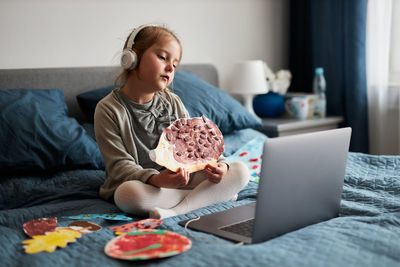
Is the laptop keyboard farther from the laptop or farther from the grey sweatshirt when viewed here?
the grey sweatshirt

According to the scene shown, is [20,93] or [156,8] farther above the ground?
[156,8]

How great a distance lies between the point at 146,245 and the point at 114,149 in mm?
561

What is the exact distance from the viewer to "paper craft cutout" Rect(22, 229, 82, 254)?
45.6 inches

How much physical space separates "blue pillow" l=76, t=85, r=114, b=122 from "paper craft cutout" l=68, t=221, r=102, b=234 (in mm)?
968

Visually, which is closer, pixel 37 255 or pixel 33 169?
pixel 37 255

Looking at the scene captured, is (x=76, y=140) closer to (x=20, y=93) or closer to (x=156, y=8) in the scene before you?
(x=20, y=93)

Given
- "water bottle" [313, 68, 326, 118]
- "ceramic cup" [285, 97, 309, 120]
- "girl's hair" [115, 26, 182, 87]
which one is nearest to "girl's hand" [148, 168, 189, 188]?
"girl's hair" [115, 26, 182, 87]

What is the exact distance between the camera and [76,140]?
194cm

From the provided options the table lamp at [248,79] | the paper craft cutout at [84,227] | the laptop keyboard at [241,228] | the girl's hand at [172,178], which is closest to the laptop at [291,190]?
the laptop keyboard at [241,228]

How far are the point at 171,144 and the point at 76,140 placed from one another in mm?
611

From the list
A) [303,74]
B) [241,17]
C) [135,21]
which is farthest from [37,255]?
[303,74]

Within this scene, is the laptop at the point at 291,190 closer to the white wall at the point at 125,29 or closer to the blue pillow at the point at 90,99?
the blue pillow at the point at 90,99

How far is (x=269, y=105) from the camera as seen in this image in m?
3.25

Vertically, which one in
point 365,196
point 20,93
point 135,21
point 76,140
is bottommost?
point 365,196
